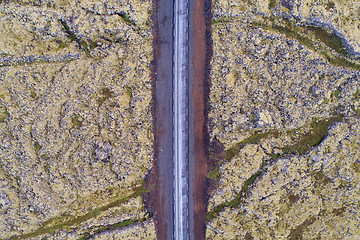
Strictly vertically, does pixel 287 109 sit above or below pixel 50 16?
below

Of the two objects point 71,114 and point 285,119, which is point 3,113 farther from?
point 285,119

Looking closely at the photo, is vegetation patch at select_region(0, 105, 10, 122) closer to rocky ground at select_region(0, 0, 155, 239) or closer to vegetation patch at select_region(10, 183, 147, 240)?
rocky ground at select_region(0, 0, 155, 239)

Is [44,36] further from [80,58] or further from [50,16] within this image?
[80,58]

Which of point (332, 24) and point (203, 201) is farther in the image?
point (203, 201)

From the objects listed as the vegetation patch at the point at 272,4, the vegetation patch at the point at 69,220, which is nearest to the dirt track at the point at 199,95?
the vegetation patch at the point at 69,220

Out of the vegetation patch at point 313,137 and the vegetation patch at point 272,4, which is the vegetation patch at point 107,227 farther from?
the vegetation patch at point 272,4

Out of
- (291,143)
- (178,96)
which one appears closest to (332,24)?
(291,143)

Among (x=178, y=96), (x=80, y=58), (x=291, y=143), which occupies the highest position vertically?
(x=80, y=58)

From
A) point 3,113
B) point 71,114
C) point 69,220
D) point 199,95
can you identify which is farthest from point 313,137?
point 3,113
